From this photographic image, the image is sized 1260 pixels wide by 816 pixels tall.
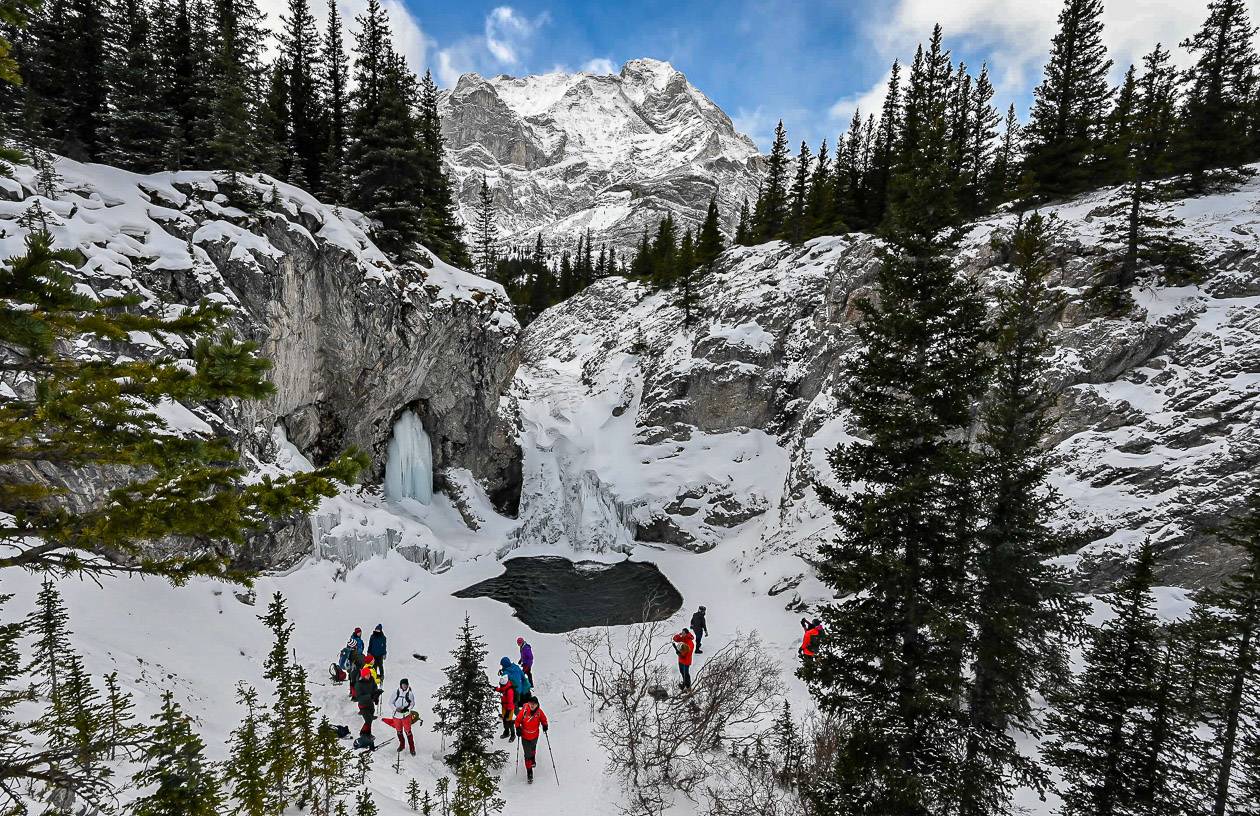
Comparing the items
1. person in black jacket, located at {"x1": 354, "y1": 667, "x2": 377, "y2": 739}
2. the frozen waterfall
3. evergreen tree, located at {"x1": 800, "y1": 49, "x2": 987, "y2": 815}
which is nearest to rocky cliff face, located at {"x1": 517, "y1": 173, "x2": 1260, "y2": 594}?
the frozen waterfall

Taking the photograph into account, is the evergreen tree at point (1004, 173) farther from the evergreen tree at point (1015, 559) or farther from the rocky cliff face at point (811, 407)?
the evergreen tree at point (1015, 559)

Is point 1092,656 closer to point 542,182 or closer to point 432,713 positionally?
point 432,713

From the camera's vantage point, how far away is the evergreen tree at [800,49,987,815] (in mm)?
7660

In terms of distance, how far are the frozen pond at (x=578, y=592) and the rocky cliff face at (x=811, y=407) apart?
2719 mm

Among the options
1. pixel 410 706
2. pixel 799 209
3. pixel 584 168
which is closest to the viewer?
pixel 410 706

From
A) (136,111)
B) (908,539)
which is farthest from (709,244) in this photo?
(908,539)

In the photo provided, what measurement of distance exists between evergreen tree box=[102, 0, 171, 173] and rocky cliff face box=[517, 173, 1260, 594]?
71.1 ft

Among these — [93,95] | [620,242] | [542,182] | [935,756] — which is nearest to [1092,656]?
[935,756]

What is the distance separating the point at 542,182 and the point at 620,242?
61.2 metres

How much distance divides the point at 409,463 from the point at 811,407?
66.1 ft

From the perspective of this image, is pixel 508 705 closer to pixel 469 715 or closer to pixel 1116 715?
pixel 469 715

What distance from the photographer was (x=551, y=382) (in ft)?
145

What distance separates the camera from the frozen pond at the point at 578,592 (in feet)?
65.9

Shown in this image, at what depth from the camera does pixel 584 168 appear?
16138 cm
